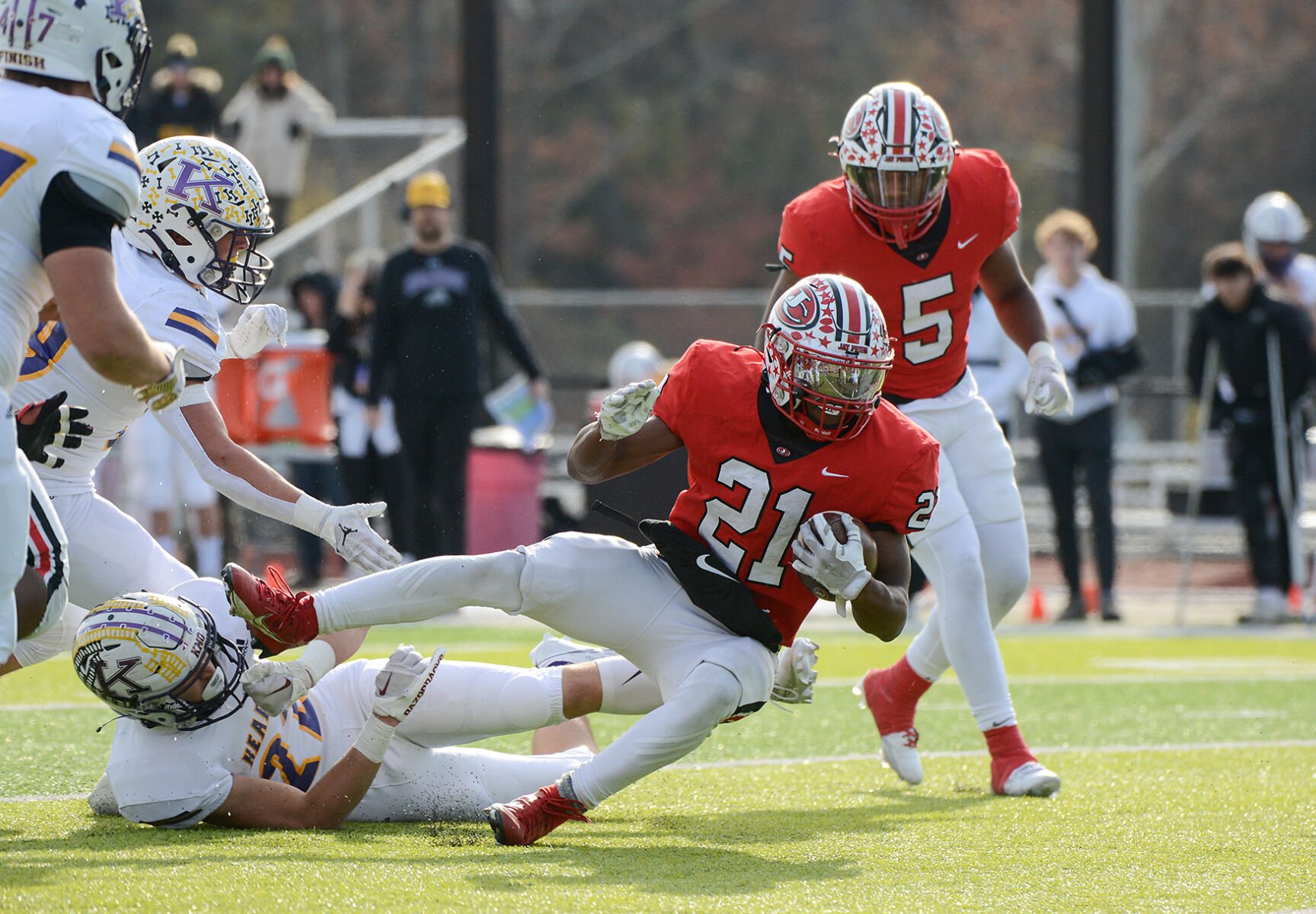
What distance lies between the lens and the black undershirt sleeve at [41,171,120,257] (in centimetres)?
334

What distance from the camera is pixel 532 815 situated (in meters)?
A: 4.00

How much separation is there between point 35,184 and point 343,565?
289 inches

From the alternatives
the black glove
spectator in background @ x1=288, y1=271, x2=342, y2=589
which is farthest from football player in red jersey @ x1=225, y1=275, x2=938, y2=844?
spectator in background @ x1=288, y1=271, x2=342, y2=589

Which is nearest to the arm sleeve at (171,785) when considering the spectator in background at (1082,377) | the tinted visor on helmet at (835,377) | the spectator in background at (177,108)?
the tinted visor on helmet at (835,377)

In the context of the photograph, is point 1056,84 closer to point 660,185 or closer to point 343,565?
point 660,185

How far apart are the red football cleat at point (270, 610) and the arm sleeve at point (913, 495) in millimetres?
1278

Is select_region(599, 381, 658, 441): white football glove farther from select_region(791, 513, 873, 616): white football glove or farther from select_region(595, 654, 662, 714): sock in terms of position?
select_region(595, 654, 662, 714): sock

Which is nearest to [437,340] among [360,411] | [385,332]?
[385,332]

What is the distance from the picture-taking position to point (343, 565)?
1060cm

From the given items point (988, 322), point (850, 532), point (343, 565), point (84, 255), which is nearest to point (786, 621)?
point (850, 532)

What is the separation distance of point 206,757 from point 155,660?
313mm

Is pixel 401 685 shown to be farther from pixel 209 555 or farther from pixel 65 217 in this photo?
pixel 209 555

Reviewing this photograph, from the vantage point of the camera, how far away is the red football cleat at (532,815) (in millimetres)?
3975

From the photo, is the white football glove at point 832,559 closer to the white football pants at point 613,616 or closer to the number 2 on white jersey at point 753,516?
the number 2 on white jersey at point 753,516
